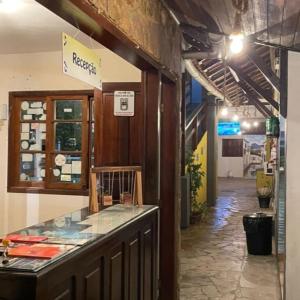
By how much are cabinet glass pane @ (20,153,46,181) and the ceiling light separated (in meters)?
2.17

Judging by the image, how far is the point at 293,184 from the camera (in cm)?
425

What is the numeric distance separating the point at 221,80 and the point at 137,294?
747cm

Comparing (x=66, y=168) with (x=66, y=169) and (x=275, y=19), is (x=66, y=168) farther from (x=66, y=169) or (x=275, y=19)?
(x=275, y=19)

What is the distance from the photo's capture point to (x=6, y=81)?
534 centimetres

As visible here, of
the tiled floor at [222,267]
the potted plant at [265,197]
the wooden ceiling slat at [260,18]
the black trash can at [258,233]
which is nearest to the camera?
the wooden ceiling slat at [260,18]

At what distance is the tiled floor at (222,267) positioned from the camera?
16.2ft

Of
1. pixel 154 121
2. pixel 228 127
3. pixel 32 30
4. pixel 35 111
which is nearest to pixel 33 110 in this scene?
pixel 35 111

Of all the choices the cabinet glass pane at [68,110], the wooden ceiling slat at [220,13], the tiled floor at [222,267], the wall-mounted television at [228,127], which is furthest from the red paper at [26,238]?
the wall-mounted television at [228,127]

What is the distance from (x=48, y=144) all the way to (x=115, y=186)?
1.50m

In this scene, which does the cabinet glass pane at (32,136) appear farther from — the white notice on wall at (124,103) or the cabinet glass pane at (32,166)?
the white notice on wall at (124,103)

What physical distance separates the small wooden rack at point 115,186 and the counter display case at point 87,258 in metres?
0.15

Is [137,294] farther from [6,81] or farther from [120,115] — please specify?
[6,81]

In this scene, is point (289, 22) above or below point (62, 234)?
above

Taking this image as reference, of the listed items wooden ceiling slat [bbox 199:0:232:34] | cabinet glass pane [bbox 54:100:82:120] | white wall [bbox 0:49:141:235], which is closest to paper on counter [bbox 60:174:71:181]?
white wall [bbox 0:49:141:235]
